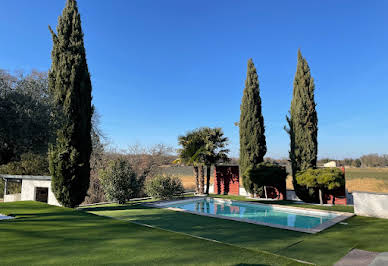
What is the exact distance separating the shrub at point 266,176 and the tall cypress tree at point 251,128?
0.84 metres

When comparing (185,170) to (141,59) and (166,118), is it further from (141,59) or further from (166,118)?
(141,59)

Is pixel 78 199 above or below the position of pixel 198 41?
below

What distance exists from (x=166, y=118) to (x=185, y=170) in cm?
880

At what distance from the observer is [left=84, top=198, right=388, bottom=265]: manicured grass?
17.4 feet

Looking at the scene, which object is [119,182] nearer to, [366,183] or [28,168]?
[28,168]

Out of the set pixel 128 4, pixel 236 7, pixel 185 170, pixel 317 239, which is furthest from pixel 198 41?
pixel 317 239

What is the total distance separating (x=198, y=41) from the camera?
19344mm

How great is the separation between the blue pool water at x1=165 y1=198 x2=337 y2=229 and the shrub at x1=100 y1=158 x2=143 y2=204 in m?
2.87

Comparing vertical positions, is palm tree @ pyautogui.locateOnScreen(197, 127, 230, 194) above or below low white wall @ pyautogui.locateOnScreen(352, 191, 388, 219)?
above

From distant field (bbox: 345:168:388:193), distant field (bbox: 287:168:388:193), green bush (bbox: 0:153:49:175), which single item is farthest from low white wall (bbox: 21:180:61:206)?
distant field (bbox: 345:168:388:193)

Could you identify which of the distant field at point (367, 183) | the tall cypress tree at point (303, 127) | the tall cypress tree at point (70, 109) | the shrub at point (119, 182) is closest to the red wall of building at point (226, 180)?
the tall cypress tree at point (303, 127)

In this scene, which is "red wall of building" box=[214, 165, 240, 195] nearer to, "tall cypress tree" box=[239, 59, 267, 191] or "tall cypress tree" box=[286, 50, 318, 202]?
"tall cypress tree" box=[239, 59, 267, 191]

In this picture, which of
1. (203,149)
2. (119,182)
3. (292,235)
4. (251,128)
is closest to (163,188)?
(119,182)

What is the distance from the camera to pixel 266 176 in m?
14.8
